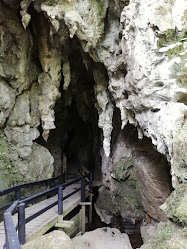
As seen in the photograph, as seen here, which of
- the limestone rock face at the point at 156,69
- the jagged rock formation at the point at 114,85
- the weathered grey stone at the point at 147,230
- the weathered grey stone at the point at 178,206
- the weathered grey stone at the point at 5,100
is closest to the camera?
the weathered grey stone at the point at 178,206

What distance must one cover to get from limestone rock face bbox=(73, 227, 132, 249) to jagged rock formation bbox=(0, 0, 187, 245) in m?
0.64

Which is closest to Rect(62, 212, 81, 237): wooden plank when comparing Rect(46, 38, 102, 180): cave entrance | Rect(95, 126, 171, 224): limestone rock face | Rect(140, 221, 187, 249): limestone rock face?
Rect(95, 126, 171, 224): limestone rock face

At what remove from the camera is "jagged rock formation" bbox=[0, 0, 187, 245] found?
15.9 feet

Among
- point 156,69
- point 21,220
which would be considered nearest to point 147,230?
point 21,220

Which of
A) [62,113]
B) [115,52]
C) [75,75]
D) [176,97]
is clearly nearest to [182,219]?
[176,97]

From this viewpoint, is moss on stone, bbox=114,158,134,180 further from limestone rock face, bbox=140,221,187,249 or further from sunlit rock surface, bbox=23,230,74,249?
sunlit rock surface, bbox=23,230,74,249

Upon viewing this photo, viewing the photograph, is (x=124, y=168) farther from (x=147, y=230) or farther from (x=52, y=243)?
(x=52, y=243)

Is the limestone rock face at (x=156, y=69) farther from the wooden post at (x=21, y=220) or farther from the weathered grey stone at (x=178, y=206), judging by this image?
the wooden post at (x=21, y=220)

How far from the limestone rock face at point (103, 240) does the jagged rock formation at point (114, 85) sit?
0.64 metres

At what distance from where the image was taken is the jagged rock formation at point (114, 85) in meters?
4.83

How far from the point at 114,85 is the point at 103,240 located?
16.3 feet

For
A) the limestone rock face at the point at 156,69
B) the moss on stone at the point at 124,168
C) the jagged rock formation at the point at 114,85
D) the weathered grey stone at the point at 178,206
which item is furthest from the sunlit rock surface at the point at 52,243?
the moss on stone at the point at 124,168

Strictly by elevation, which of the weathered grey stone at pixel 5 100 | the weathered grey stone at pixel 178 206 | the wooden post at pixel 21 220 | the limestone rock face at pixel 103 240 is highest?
the weathered grey stone at pixel 5 100

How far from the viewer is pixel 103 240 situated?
6980 millimetres
